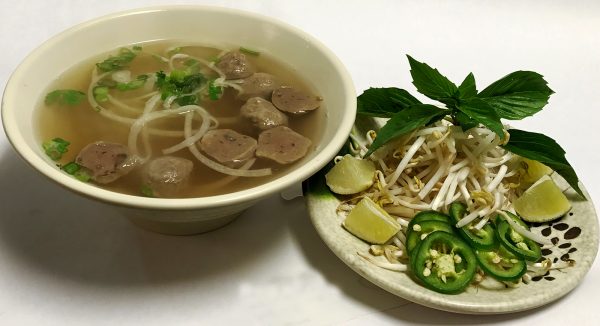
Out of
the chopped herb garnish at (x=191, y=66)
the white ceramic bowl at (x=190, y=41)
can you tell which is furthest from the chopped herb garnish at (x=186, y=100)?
the white ceramic bowl at (x=190, y=41)

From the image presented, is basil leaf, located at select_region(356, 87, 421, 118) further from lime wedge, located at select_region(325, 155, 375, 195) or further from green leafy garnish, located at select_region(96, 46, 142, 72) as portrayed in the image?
green leafy garnish, located at select_region(96, 46, 142, 72)

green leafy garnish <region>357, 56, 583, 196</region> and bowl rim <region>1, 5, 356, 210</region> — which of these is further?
green leafy garnish <region>357, 56, 583, 196</region>

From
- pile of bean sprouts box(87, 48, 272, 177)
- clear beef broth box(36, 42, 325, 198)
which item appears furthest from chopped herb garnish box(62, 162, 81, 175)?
pile of bean sprouts box(87, 48, 272, 177)

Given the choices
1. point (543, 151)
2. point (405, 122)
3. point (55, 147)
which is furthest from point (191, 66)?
point (543, 151)

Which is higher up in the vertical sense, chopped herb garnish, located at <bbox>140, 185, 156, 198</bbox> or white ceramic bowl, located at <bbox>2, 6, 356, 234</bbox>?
white ceramic bowl, located at <bbox>2, 6, 356, 234</bbox>

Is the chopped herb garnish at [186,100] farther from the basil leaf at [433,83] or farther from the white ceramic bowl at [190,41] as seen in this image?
the basil leaf at [433,83]

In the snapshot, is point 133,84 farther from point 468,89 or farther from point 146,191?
point 468,89

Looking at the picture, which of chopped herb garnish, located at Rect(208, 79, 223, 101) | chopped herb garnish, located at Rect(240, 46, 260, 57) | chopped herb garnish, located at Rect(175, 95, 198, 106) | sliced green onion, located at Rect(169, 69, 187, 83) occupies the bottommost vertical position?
chopped herb garnish, located at Rect(175, 95, 198, 106)
